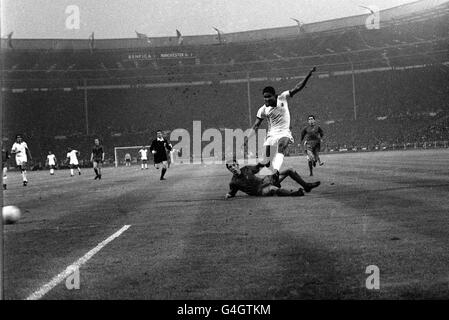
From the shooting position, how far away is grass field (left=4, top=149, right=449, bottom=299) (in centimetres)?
413

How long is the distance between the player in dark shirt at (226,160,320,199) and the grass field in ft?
1.54

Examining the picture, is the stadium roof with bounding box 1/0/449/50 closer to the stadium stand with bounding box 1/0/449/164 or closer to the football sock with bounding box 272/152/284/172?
the stadium stand with bounding box 1/0/449/164

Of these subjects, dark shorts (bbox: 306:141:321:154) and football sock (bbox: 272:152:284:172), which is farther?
dark shorts (bbox: 306:141:321:154)

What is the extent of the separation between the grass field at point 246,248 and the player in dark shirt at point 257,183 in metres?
0.47

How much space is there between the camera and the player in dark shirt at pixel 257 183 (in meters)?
11.0

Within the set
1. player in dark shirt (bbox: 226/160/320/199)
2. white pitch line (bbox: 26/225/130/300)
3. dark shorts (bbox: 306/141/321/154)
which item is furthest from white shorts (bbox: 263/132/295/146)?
dark shorts (bbox: 306/141/321/154)

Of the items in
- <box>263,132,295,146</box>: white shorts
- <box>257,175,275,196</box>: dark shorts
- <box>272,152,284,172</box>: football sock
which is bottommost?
<box>257,175,275,196</box>: dark shorts

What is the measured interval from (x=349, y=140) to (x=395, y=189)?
128ft
